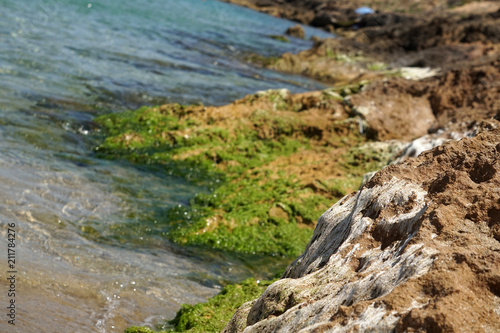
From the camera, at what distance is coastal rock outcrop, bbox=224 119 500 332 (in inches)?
97.7

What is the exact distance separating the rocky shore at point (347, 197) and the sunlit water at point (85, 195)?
52cm

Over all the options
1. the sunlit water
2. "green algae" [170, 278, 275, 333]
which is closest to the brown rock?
the sunlit water

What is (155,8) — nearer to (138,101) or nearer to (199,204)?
(138,101)

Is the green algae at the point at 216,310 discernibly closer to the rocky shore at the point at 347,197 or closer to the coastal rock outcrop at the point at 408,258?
the rocky shore at the point at 347,197

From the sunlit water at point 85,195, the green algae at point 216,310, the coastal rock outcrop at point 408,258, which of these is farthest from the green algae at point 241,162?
the coastal rock outcrop at point 408,258

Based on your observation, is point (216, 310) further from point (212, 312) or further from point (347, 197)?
point (347, 197)

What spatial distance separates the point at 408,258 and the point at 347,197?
54.5 inches

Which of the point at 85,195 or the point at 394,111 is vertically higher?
the point at 394,111

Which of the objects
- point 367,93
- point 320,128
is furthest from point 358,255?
point 367,93

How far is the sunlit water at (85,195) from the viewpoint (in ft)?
17.8

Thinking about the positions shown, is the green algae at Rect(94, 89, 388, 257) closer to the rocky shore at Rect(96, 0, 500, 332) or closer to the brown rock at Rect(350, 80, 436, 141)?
the rocky shore at Rect(96, 0, 500, 332)

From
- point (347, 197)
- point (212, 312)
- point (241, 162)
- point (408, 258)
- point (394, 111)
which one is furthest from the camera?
point (394, 111)

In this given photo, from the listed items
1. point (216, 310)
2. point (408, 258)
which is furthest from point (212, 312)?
point (408, 258)

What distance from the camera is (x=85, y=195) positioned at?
8.06 meters
